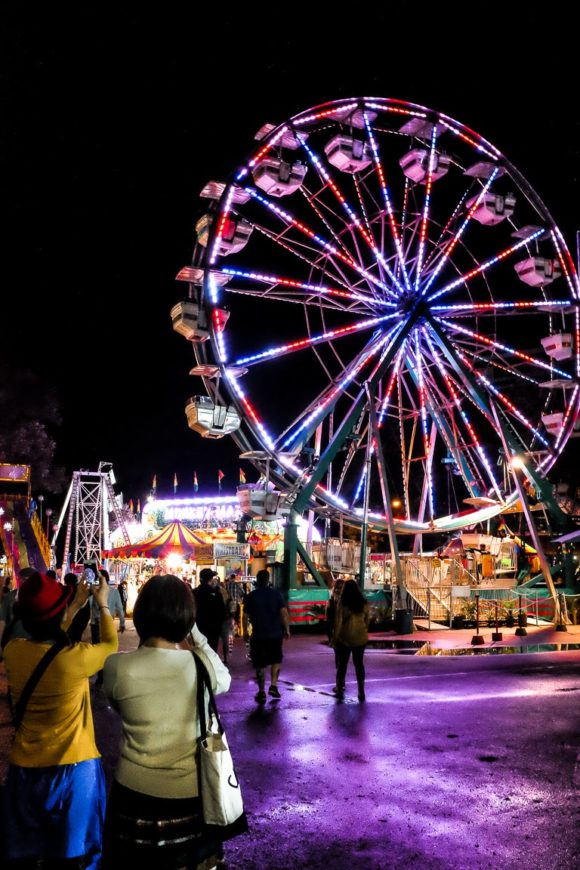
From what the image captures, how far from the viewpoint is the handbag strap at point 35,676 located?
329 centimetres

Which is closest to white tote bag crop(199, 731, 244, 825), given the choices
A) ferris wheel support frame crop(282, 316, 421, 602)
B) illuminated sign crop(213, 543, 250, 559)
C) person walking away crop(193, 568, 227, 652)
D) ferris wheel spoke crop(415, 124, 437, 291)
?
person walking away crop(193, 568, 227, 652)

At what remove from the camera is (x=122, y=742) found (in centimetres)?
296

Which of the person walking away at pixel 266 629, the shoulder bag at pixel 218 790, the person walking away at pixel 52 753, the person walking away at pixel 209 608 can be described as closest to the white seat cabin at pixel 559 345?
the person walking away at pixel 209 608

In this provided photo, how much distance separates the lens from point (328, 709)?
29.4ft

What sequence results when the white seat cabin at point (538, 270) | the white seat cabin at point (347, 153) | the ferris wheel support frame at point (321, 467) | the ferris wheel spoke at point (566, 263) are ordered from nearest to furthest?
the white seat cabin at point (347, 153)
the ferris wheel support frame at point (321, 467)
the white seat cabin at point (538, 270)
the ferris wheel spoke at point (566, 263)

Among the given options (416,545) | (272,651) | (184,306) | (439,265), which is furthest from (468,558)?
(272,651)

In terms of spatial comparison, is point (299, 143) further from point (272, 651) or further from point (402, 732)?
point (402, 732)

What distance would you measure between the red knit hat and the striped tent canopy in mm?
24049

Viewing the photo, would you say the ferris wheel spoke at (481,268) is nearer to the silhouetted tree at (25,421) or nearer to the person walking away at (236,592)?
the person walking away at (236,592)

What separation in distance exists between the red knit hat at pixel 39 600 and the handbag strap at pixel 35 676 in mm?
144

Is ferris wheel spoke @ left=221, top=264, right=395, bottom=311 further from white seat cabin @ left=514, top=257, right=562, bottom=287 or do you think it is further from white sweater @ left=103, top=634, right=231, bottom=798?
white sweater @ left=103, top=634, right=231, bottom=798

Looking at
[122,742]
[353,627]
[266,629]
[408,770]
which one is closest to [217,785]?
[122,742]

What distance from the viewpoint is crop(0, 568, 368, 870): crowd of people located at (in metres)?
2.77

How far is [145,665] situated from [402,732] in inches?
217
